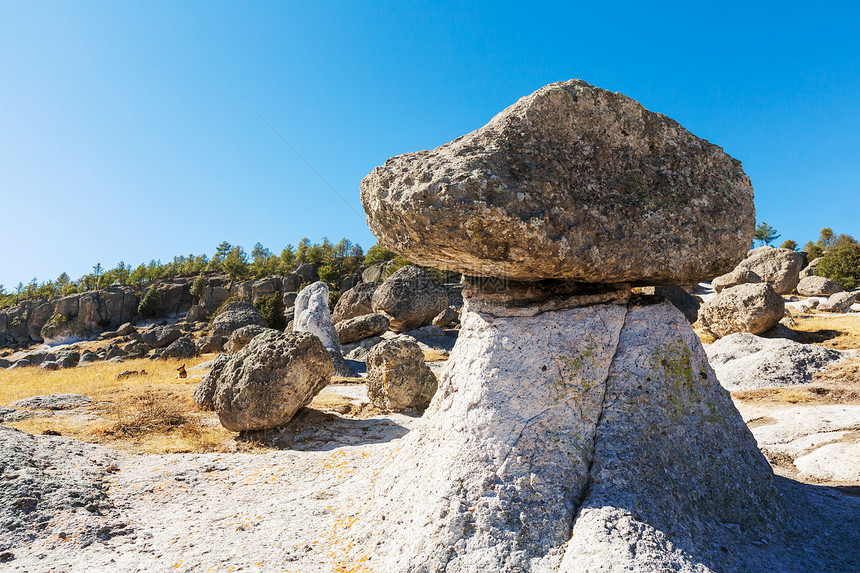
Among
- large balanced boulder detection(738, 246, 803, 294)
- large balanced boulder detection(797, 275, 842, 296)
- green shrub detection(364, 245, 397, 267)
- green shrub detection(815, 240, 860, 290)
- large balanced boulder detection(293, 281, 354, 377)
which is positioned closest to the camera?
large balanced boulder detection(293, 281, 354, 377)

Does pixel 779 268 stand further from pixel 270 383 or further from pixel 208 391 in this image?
pixel 208 391

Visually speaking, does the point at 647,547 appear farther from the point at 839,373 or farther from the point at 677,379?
the point at 839,373

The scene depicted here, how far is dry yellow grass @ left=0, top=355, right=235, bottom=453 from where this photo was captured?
314 inches

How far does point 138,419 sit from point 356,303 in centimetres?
1746

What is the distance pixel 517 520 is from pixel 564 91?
345cm

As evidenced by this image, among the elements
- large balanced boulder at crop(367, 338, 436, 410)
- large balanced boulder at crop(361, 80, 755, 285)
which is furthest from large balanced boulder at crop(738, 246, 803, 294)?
large balanced boulder at crop(361, 80, 755, 285)

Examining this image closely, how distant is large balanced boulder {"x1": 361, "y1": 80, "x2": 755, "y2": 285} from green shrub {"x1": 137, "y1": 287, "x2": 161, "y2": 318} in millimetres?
58686

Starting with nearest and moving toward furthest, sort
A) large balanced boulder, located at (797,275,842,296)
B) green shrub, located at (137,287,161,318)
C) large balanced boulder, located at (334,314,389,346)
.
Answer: large balanced boulder, located at (334,314,389,346)
large balanced boulder, located at (797,275,842,296)
green shrub, located at (137,287,161,318)

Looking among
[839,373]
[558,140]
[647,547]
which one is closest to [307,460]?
[647,547]

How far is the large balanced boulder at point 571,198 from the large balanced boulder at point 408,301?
19.2m

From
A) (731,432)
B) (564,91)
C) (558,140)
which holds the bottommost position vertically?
(731,432)

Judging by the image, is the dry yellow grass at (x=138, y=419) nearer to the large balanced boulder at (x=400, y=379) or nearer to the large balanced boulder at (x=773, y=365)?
the large balanced boulder at (x=400, y=379)

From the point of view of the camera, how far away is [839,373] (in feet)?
33.5

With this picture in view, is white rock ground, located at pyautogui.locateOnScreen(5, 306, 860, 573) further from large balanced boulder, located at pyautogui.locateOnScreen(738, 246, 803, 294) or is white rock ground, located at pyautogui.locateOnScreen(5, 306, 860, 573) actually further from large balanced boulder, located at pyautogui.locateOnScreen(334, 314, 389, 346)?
large balanced boulder, located at pyautogui.locateOnScreen(738, 246, 803, 294)
